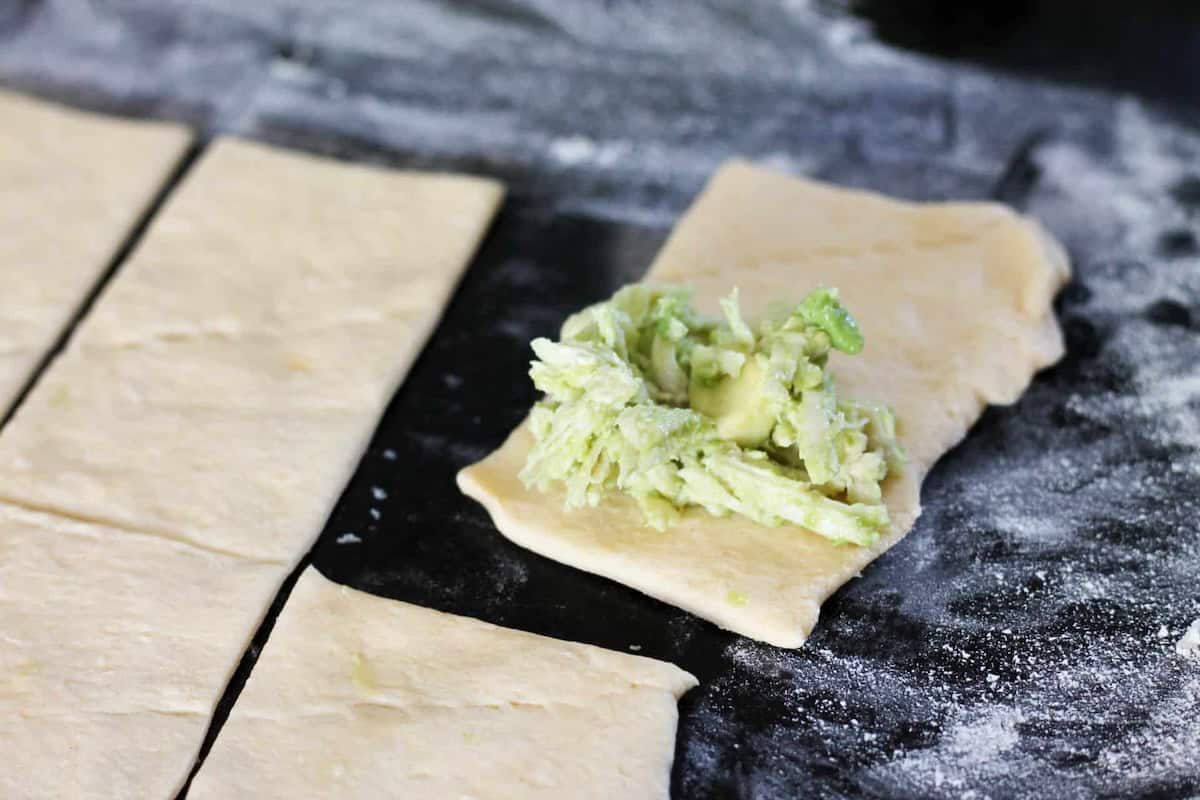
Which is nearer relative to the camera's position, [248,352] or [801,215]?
[248,352]

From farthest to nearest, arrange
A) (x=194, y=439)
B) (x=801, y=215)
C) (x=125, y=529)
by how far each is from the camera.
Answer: (x=801, y=215) < (x=194, y=439) < (x=125, y=529)

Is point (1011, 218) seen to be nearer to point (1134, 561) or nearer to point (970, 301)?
point (970, 301)

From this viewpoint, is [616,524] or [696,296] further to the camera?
[696,296]

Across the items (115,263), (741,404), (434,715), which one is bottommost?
(115,263)

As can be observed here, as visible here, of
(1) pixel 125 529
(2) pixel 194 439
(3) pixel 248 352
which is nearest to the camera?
(1) pixel 125 529

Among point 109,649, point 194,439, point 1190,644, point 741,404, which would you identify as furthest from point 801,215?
point 109,649

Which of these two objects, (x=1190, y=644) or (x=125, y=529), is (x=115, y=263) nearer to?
(x=125, y=529)

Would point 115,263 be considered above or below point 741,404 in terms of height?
below

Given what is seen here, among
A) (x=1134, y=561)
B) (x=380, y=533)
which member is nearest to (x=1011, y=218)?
(x=1134, y=561)
